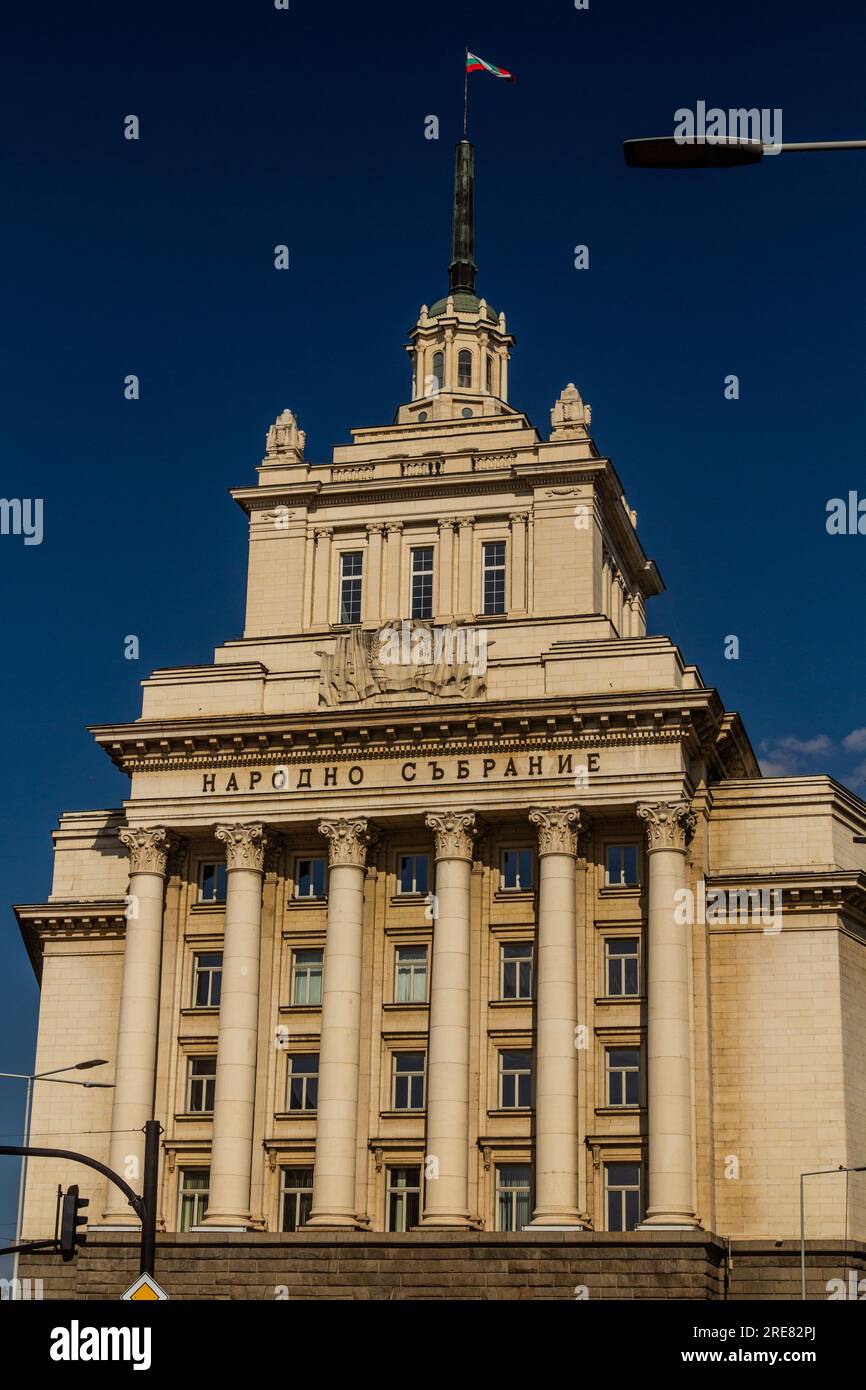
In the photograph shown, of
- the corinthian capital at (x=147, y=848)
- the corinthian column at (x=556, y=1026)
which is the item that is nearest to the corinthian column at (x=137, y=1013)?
the corinthian capital at (x=147, y=848)

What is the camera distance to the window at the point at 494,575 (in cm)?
7200

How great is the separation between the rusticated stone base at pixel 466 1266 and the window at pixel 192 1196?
2.73 m

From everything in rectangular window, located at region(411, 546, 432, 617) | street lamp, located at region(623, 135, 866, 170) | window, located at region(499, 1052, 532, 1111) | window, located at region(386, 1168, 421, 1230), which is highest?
rectangular window, located at region(411, 546, 432, 617)

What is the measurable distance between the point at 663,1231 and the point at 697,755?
1643 centimetres

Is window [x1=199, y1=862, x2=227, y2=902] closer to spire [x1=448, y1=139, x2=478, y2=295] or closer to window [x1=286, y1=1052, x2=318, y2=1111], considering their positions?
window [x1=286, y1=1052, x2=318, y2=1111]

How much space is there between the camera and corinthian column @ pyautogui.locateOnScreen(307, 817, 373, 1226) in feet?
202

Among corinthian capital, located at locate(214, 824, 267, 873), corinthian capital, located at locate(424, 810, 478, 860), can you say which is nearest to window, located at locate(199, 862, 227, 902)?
corinthian capital, located at locate(214, 824, 267, 873)

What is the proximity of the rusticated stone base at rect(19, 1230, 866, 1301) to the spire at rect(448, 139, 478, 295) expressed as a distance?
142 ft

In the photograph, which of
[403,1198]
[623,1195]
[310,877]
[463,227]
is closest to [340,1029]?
[403,1198]

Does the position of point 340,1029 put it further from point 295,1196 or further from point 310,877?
point 310,877

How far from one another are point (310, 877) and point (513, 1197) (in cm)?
1327

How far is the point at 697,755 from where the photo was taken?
66.0 m

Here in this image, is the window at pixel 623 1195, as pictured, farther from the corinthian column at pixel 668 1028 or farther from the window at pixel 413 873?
the window at pixel 413 873
